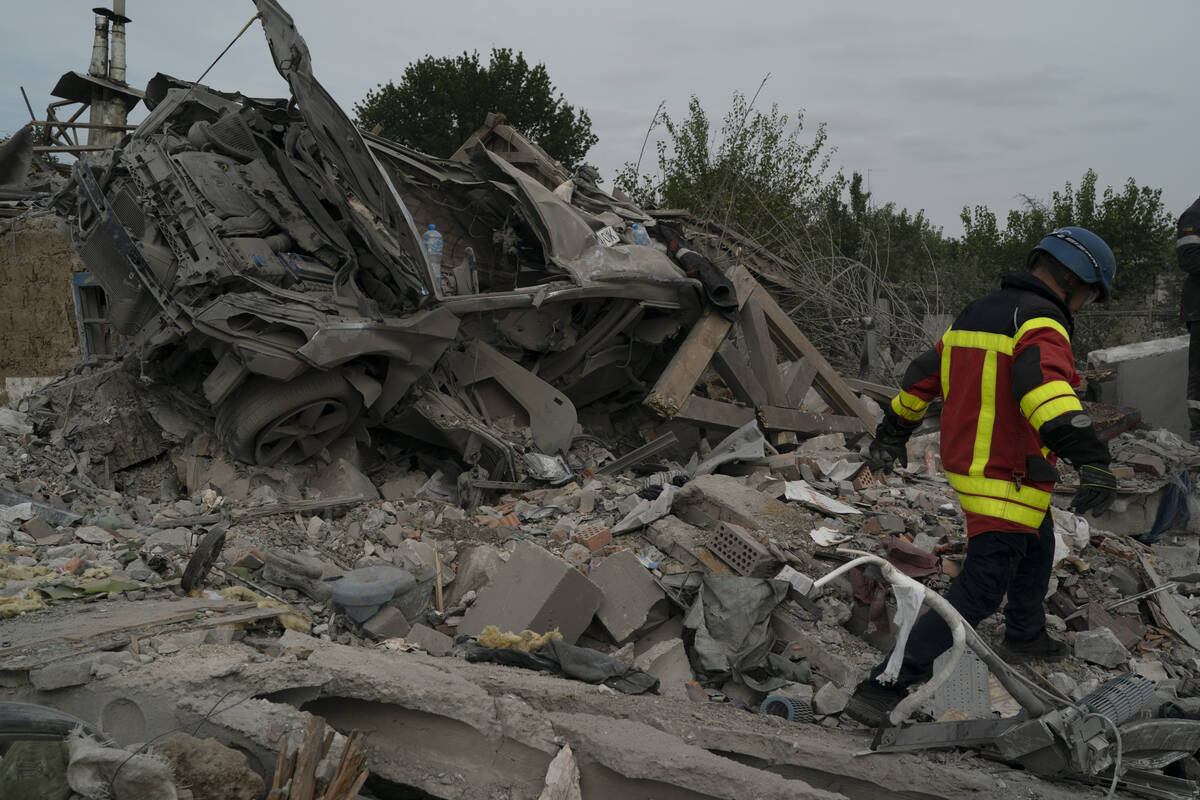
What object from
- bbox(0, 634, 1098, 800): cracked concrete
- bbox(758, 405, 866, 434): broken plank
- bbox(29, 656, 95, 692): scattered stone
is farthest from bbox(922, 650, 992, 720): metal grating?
bbox(758, 405, 866, 434): broken plank

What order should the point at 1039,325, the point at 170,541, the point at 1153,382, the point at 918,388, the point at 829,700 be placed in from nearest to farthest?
the point at 1039,325
the point at 829,700
the point at 918,388
the point at 170,541
the point at 1153,382

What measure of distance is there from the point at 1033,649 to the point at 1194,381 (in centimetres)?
400

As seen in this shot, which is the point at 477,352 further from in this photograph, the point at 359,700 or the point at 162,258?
the point at 359,700

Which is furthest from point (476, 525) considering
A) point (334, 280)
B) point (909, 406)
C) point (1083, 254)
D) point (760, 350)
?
point (1083, 254)

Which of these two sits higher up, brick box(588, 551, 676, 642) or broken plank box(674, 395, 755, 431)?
broken plank box(674, 395, 755, 431)

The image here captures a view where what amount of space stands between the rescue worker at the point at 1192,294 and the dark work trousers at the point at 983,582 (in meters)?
3.83

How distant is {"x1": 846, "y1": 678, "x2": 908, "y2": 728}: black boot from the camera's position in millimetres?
2811

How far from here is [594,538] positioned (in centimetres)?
452

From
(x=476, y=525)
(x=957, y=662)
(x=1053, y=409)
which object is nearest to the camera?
(x=957, y=662)

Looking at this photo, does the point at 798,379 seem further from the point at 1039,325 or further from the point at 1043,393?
the point at 1043,393

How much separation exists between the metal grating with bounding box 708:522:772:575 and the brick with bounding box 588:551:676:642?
1.37 feet

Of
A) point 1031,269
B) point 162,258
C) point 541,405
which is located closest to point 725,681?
point 1031,269

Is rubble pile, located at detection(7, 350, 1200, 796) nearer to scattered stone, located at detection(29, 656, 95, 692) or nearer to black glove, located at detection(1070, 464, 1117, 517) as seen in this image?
scattered stone, located at detection(29, 656, 95, 692)

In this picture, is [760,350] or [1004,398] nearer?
[1004,398]
